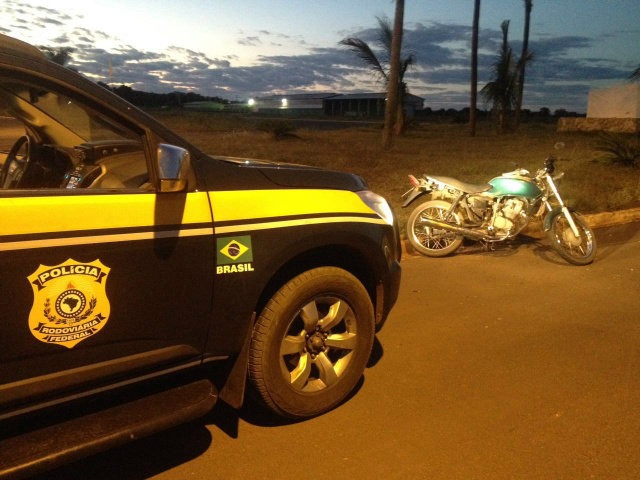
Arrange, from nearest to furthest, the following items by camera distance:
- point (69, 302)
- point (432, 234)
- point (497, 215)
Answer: point (69, 302) < point (497, 215) < point (432, 234)

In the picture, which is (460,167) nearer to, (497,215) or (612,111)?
(497,215)

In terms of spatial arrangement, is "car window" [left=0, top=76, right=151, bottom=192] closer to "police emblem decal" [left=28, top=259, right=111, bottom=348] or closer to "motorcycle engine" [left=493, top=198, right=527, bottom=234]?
"police emblem decal" [left=28, top=259, right=111, bottom=348]

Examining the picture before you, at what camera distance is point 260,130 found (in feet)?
93.0

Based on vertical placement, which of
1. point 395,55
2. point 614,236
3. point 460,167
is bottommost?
point 614,236

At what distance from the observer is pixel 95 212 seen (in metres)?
2.46

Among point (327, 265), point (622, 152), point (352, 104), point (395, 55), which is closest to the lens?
point (327, 265)

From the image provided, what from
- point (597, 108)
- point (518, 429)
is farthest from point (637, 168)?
point (597, 108)

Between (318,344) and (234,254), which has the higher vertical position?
(234,254)

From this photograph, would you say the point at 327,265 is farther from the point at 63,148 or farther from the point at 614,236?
the point at 614,236

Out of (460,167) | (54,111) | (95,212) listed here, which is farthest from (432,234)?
(460,167)

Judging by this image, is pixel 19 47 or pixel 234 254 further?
pixel 234 254

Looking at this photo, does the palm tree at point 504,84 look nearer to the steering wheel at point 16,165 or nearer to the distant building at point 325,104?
the steering wheel at point 16,165

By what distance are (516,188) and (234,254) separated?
16.3 ft

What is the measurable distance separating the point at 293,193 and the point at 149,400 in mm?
1243
